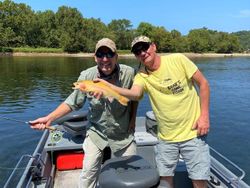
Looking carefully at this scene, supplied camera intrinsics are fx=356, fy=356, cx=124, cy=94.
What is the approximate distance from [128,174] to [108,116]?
2.77 feet

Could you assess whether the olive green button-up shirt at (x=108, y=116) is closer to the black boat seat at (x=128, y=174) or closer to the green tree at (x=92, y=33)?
the black boat seat at (x=128, y=174)

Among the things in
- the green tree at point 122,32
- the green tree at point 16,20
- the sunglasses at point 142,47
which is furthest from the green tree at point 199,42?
the sunglasses at point 142,47

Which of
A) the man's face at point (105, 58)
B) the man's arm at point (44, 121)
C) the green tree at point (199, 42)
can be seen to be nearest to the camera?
the man's face at point (105, 58)

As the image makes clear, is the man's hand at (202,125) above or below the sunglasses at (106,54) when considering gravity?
below

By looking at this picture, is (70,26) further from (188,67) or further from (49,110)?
(188,67)

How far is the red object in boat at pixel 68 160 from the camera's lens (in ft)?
20.5

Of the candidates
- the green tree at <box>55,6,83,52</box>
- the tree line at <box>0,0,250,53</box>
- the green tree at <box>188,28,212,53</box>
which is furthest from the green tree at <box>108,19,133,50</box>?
the green tree at <box>188,28,212,53</box>

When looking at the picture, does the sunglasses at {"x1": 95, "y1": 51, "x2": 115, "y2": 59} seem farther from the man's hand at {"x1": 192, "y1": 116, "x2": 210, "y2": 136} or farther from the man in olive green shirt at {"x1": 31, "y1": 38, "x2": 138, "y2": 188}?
the man's hand at {"x1": 192, "y1": 116, "x2": 210, "y2": 136}

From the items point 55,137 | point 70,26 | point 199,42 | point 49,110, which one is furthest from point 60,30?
point 55,137

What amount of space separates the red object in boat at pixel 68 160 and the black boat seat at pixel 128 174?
8.69ft

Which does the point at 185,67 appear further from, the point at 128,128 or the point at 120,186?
the point at 120,186

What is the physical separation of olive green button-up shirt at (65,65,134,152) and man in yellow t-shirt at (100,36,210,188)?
0.27 metres

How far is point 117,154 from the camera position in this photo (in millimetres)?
4199

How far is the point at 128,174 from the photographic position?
343cm
